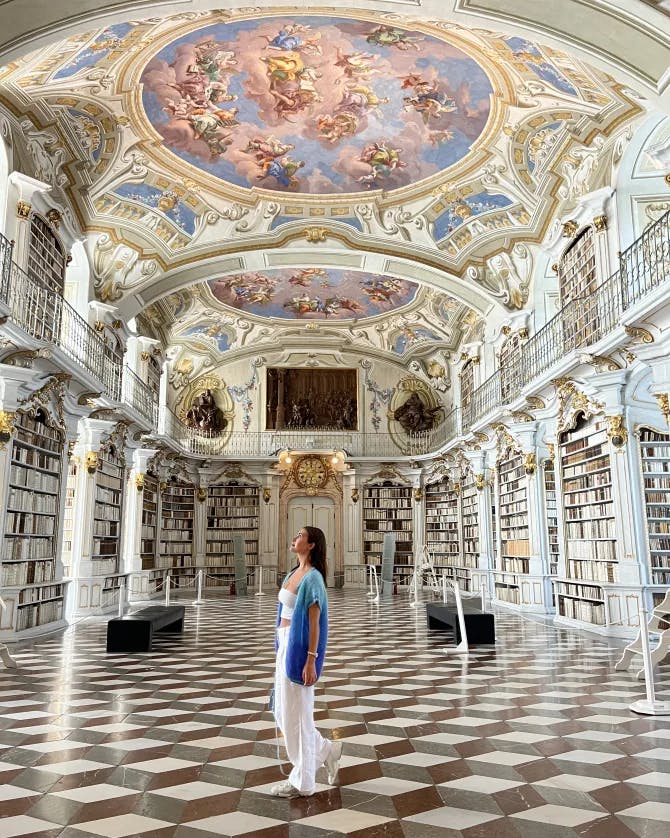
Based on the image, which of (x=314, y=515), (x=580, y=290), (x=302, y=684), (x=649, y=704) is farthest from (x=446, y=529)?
(x=302, y=684)

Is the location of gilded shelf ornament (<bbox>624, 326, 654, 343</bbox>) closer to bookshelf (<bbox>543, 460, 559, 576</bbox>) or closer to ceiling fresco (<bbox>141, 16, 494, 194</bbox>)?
ceiling fresco (<bbox>141, 16, 494, 194</bbox>)

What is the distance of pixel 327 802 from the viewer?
3469 mm

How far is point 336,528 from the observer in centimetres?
2253

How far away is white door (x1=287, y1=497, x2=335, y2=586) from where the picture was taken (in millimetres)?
22578

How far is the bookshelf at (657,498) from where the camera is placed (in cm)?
937

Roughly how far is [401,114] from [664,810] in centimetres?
1062

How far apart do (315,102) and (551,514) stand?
8435mm

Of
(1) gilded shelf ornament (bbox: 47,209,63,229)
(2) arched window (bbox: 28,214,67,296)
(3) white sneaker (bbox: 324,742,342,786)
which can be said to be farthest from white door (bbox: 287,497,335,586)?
(3) white sneaker (bbox: 324,742,342,786)

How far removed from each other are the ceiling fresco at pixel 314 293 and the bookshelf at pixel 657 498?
9443mm

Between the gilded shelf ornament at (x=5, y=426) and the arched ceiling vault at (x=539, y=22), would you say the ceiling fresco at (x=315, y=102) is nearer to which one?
the arched ceiling vault at (x=539, y=22)

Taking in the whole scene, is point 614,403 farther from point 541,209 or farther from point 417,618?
point 417,618

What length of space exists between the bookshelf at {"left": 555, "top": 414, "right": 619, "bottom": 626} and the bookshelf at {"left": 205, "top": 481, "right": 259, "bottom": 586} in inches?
476

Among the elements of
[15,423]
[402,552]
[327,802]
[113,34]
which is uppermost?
[113,34]

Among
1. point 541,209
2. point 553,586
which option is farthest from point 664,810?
point 541,209
